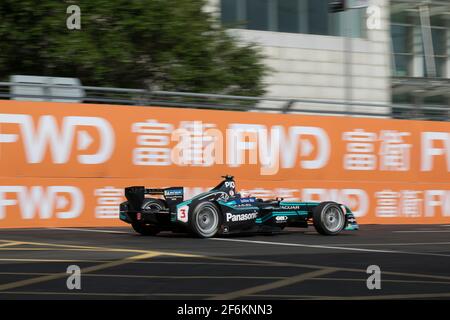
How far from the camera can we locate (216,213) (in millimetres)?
13805

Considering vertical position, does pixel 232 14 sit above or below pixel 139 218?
above

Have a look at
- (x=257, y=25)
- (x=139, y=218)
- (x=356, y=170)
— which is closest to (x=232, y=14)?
(x=257, y=25)

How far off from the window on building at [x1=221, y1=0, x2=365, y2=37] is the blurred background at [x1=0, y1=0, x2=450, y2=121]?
0.04 meters

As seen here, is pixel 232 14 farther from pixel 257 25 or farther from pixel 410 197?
pixel 410 197

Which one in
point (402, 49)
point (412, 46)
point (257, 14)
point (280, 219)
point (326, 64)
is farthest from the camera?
point (412, 46)

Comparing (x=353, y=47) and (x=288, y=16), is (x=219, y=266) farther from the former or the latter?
(x=353, y=47)

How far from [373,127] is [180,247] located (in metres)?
9.72

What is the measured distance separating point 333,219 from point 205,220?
2.59 meters

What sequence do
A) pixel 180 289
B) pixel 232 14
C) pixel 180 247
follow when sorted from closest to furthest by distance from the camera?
pixel 180 289
pixel 180 247
pixel 232 14

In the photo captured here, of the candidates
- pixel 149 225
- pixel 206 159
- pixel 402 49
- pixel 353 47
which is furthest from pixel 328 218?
pixel 402 49

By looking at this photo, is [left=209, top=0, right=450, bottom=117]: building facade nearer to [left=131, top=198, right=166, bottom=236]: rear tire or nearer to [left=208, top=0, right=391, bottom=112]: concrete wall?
[left=208, top=0, right=391, bottom=112]: concrete wall

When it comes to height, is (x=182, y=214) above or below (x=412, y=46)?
below

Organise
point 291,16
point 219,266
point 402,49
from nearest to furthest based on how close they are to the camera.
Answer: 1. point 219,266
2. point 291,16
3. point 402,49
